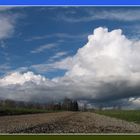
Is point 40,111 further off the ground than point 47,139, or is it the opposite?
point 40,111

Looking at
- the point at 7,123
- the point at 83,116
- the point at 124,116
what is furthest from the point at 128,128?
the point at 7,123

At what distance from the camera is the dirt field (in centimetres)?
2627

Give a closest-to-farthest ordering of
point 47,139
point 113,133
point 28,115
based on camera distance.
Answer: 1. point 47,139
2. point 113,133
3. point 28,115

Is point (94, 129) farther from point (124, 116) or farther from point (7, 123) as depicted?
point (7, 123)

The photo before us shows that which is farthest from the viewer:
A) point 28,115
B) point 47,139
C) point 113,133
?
point 28,115

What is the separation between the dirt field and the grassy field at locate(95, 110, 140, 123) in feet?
0.90

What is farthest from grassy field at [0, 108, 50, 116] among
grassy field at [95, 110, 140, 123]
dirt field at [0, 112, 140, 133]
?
grassy field at [95, 110, 140, 123]

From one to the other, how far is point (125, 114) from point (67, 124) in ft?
11.4

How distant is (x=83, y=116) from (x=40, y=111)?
8.55 ft

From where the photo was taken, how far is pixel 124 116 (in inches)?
1063

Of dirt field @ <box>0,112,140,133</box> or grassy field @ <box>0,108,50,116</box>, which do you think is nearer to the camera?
dirt field @ <box>0,112,140,133</box>

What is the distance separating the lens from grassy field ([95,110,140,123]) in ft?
86.8

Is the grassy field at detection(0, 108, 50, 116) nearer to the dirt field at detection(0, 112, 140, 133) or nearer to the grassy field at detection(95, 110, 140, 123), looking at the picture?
the dirt field at detection(0, 112, 140, 133)

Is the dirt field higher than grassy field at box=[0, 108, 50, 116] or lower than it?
lower
